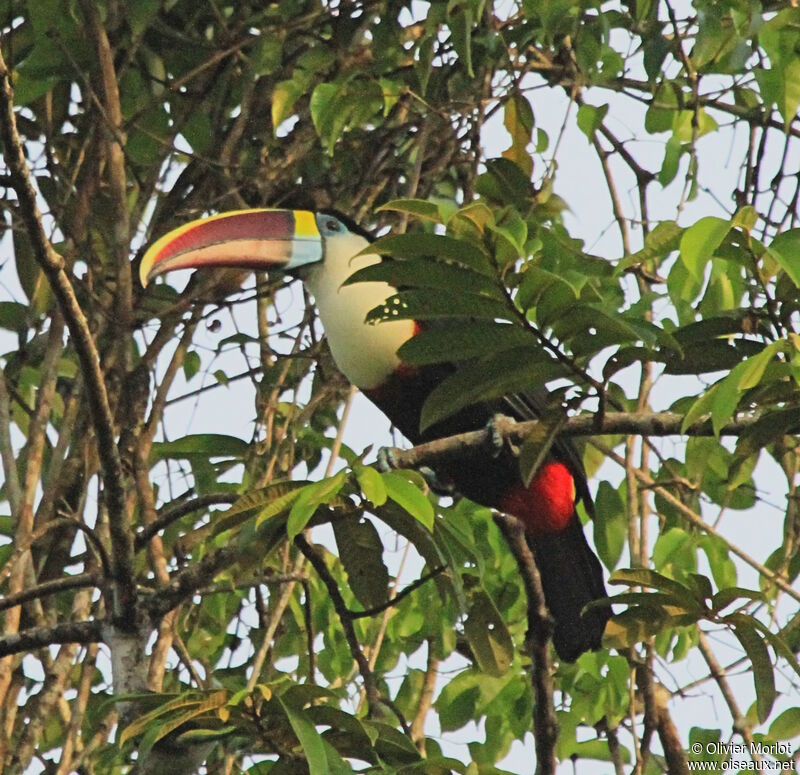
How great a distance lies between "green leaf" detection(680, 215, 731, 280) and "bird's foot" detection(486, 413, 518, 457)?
0.98 metres

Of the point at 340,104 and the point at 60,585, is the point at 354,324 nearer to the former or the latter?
the point at 340,104

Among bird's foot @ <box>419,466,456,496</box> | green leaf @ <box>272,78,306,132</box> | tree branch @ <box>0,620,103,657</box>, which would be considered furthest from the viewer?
bird's foot @ <box>419,466,456,496</box>

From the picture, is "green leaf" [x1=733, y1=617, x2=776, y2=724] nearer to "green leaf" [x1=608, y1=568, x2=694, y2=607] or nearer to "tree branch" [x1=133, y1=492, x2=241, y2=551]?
"green leaf" [x1=608, y1=568, x2=694, y2=607]

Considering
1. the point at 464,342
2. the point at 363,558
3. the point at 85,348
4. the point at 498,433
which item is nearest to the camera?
the point at 464,342

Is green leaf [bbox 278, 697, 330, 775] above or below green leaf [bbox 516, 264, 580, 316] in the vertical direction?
below

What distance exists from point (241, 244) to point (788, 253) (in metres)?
1.99

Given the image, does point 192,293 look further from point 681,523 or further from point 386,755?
point 386,755

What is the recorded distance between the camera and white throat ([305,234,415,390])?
11.6 ft

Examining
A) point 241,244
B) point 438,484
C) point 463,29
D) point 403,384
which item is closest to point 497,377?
point 463,29

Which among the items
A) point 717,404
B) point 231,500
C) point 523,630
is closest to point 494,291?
point 717,404

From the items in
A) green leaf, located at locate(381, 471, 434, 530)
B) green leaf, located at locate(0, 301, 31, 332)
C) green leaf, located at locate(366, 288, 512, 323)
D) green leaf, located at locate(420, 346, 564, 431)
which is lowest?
green leaf, located at locate(381, 471, 434, 530)

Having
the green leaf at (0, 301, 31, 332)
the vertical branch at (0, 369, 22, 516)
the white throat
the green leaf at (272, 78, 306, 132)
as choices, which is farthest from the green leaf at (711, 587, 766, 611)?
the green leaf at (0, 301, 31, 332)

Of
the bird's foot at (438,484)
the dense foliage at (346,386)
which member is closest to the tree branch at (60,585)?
the dense foliage at (346,386)

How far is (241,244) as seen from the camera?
3.57 metres
